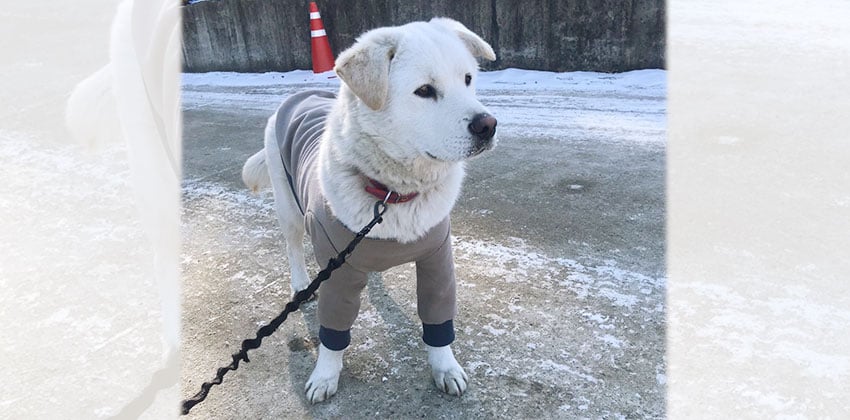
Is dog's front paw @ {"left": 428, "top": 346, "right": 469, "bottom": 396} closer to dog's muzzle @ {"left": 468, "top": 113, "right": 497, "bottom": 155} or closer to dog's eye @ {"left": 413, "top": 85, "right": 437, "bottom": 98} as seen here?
dog's muzzle @ {"left": 468, "top": 113, "right": 497, "bottom": 155}

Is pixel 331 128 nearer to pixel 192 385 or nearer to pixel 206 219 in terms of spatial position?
pixel 192 385

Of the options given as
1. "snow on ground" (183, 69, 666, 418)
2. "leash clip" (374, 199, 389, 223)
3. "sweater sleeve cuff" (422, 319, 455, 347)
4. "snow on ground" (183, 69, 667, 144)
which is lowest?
"snow on ground" (183, 69, 666, 418)

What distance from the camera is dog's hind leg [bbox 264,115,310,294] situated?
3332 mm

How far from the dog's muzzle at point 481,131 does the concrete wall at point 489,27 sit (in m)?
5.38

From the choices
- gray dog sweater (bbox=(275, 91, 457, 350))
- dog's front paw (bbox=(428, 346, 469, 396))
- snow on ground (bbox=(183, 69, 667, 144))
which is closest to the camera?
gray dog sweater (bbox=(275, 91, 457, 350))

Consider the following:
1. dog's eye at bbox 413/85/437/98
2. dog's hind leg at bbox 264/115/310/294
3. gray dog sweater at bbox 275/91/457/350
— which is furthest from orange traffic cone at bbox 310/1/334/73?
dog's eye at bbox 413/85/437/98

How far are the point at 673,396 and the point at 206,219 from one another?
3.30m

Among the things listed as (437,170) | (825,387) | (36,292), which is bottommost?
(825,387)

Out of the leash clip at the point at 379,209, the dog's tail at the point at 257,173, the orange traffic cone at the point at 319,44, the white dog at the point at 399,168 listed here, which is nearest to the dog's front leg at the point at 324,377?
the white dog at the point at 399,168

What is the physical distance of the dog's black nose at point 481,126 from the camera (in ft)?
7.50

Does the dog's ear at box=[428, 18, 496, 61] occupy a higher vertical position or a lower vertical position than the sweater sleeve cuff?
higher

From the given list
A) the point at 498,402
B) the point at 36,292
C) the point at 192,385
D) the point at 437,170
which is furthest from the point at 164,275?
the point at 498,402

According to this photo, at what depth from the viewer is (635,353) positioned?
2748mm

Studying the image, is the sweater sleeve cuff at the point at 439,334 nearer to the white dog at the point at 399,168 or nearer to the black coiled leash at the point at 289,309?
the white dog at the point at 399,168
